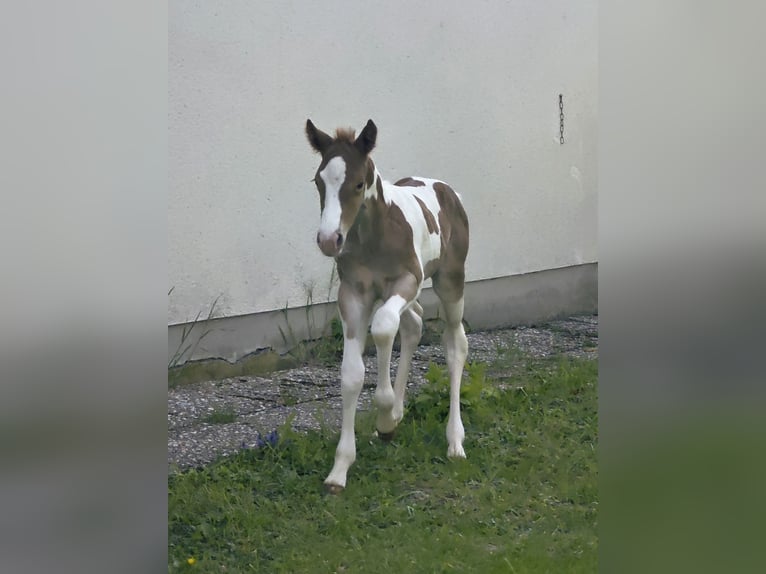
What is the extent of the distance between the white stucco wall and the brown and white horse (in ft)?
3.03

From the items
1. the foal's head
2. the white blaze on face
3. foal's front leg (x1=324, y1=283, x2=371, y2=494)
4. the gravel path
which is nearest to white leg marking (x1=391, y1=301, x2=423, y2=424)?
the gravel path

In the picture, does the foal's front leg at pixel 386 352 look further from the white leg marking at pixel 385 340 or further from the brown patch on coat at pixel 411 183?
the brown patch on coat at pixel 411 183

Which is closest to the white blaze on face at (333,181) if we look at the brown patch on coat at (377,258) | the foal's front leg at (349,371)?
the brown patch on coat at (377,258)

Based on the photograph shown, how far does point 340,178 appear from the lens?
3.15 metres

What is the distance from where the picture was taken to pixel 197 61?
14.3ft

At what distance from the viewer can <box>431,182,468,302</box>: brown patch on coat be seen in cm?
387

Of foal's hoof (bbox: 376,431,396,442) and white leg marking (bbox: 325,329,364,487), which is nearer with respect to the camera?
white leg marking (bbox: 325,329,364,487)

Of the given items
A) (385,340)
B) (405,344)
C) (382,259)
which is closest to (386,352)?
(385,340)

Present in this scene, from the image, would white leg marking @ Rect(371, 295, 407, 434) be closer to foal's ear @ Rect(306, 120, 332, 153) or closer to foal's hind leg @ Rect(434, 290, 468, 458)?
foal's hind leg @ Rect(434, 290, 468, 458)

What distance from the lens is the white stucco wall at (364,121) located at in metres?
4.36
